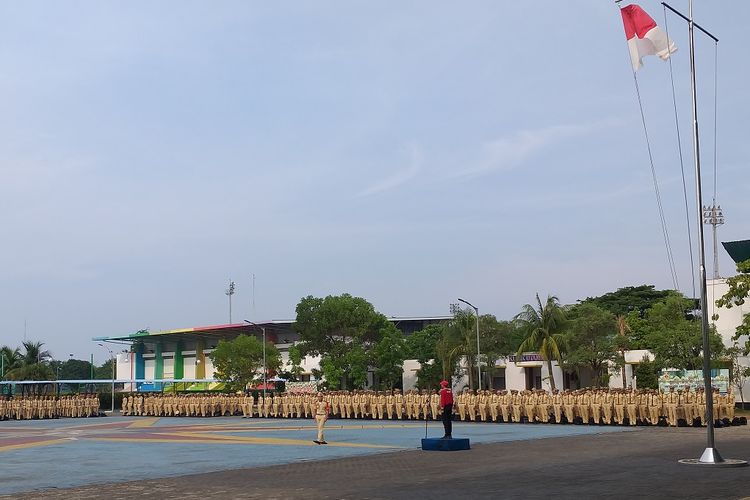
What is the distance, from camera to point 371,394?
1757 inches

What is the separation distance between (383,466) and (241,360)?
66.1m

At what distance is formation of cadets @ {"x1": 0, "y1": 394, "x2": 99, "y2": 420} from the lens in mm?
61125

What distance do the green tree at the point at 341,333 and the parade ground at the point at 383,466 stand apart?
43.9 m

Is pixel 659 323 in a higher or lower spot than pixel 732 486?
higher

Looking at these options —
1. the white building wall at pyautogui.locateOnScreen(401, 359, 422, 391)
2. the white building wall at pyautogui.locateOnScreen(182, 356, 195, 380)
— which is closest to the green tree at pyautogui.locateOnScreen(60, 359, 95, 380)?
the white building wall at pyautogui.locateOnScreen(182, 356, 195, 380)

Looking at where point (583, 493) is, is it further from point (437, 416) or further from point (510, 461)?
point (437, 416)

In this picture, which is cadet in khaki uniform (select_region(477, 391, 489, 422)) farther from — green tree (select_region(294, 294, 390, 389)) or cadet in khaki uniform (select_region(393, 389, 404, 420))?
green tree (select_region(294, 294, 390, 389))

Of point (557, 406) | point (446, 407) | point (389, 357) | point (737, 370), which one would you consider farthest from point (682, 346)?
point (389, 357)

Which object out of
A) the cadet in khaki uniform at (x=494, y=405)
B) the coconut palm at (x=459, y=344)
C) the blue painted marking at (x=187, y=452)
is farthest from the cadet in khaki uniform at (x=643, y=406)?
the coconut palm at (x=459, y=344)

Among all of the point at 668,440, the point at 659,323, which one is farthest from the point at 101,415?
the point at 668,440

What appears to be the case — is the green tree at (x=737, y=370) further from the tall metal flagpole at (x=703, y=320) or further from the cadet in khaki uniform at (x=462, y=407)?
the tall metal flagpole at (x=703, y=320)

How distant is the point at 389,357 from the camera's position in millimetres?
75062

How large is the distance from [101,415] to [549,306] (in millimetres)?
33331

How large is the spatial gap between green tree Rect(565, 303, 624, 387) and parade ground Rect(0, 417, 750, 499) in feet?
85.9
